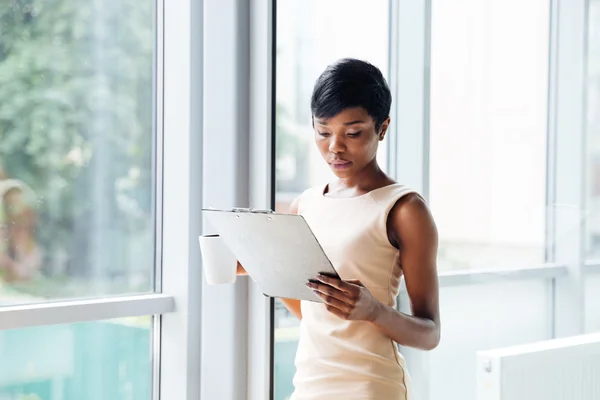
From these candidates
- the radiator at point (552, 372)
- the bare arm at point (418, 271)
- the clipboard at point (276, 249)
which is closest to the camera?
the clipboard at point (276, 249)

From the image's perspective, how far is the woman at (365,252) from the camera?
1379 mm

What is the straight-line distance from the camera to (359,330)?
4.68 feet

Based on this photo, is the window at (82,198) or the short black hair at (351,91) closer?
the short black hair at (351,91)

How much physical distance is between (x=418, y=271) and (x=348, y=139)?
277 mm

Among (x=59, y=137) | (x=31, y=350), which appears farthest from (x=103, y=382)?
(x=59, y=137)

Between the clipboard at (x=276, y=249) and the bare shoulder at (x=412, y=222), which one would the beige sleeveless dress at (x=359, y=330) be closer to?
the bare shoulder at (x=412, y=222)

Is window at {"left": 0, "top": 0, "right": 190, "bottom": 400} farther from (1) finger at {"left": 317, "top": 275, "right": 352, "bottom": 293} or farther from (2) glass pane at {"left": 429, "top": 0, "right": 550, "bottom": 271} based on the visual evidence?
(1) finger at {"left": 317, "top": 275, "right": 352, "bottom": 293}

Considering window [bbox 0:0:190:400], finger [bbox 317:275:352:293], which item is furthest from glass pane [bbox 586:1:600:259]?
window [bbox 0:0:190:400]

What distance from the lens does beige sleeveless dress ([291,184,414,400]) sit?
141cm

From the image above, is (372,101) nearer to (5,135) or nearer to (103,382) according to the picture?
(5,135)

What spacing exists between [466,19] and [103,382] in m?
1.40

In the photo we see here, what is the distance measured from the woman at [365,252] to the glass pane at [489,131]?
32cm

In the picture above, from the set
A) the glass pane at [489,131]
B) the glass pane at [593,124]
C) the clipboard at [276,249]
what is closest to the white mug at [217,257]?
the clipboard at [276,249]

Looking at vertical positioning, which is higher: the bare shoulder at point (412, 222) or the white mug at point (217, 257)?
the bare shoulder at point (412, 222)
